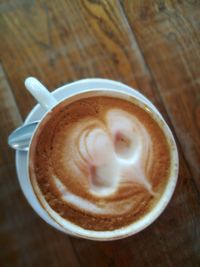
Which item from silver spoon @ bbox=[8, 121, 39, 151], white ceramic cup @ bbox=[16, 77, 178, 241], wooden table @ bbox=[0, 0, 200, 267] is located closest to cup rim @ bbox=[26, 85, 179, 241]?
white ceramic cup @ bbox=[16, 77, 178, 241]

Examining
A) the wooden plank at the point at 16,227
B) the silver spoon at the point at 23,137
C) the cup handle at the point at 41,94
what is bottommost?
the wooden plank at the point at 16,227

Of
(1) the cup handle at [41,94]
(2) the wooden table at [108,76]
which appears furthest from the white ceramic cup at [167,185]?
(2) the wooden table at [108,76]

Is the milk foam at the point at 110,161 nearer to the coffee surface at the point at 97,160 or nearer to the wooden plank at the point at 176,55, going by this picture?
the coffee surface at the point at 97,160

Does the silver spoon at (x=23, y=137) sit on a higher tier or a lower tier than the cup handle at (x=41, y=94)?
lower

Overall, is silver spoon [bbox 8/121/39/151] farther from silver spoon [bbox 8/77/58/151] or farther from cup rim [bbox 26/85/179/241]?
cup rim [bbox 26/85/179/241]

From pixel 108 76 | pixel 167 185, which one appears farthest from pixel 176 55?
pixel 167 185

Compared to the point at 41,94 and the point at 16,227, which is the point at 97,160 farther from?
the point at 16,227
